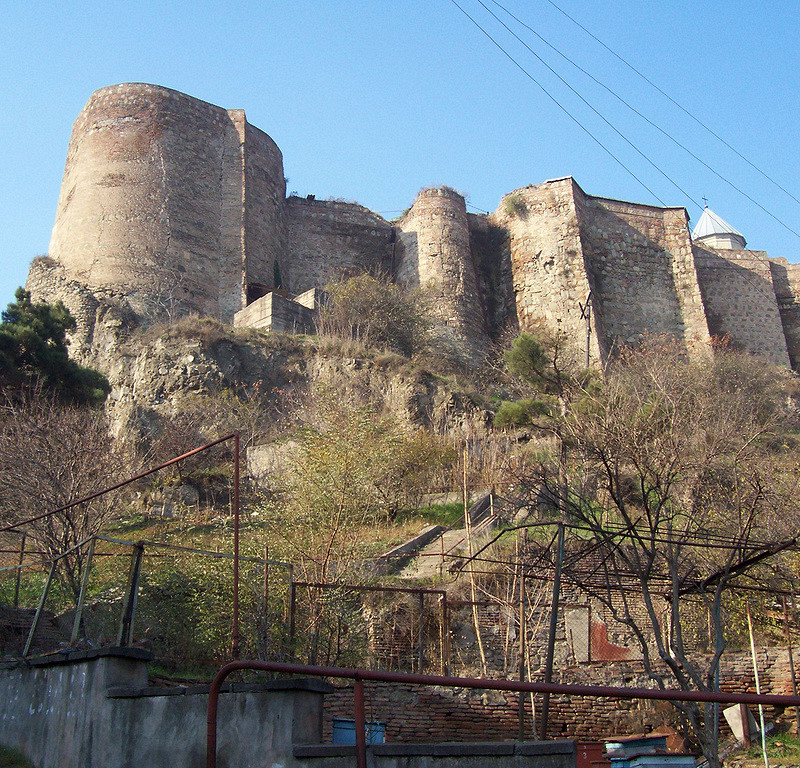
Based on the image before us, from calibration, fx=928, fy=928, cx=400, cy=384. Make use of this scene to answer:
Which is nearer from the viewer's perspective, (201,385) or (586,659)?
(586,659)

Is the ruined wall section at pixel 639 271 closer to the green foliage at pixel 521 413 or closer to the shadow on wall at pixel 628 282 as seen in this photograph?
the shadow on wall at pixel 628 282

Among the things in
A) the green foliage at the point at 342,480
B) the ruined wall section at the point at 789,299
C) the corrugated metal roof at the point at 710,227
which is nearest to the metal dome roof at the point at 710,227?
the corrugated metal roof at the point at 710,227

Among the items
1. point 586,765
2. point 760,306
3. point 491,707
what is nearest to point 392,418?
point 491,707

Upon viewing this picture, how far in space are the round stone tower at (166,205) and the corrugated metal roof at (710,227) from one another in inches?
1025

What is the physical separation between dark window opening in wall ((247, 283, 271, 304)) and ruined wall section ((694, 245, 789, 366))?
15.6m

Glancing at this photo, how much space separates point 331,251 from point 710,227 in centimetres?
2458

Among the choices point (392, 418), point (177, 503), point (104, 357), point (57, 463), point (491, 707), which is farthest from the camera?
point (104, 357)

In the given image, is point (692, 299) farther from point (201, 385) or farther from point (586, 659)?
point (586, 659)

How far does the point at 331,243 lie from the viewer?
104ft

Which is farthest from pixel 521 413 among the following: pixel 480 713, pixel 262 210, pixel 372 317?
pixel 262 210

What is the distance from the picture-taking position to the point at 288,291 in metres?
29.5

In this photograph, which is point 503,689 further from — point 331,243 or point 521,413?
point 331,243

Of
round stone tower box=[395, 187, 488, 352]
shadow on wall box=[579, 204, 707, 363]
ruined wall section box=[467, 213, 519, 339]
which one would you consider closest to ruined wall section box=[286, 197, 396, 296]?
round stone tower box=[395, 187, 488, 352]

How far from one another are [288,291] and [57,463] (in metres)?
15.5
